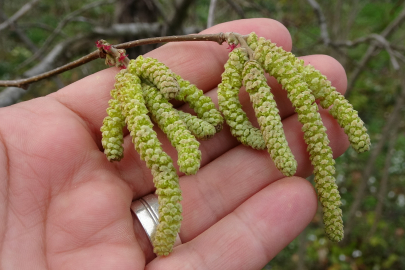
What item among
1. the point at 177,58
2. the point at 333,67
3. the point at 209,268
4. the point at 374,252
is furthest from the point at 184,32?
the point at 374,252

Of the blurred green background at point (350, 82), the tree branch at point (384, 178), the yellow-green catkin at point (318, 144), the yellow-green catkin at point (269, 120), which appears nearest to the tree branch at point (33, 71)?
the blurred green background at point (350, 82)

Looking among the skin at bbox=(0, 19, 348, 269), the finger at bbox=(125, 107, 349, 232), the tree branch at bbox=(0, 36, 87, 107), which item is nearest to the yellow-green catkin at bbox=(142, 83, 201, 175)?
the skin at bbox=(0, 19, 348, 269)

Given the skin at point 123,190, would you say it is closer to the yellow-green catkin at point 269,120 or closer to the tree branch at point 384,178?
the yellow-green catkin at point 269,120

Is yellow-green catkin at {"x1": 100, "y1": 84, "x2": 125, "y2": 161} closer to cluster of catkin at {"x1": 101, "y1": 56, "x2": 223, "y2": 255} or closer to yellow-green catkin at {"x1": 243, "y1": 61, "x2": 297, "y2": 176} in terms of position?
cluster of catkin at {"x1": 101, "y1": 56, "x2": 223, "y2": 255}

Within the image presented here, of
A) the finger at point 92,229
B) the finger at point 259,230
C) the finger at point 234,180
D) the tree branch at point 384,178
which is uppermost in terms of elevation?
the finger at point 92,229

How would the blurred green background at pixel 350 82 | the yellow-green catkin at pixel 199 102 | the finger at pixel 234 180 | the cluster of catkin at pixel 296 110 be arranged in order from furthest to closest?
1. the blurred green background at pixel 350 82
2. the finger at pixel 234 180
3. the yellow-green catkin at pixel 199 102
4. the cluster of catkin at pixel 296 110

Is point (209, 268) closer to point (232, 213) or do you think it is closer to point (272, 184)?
point (232, 213)
